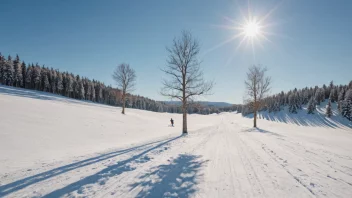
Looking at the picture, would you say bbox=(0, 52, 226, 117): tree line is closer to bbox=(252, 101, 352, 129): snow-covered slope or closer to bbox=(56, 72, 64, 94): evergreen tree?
bbox=(56, 72, 64, 94): evergreen tree

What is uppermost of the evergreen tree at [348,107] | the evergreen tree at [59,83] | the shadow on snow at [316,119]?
the evergreen tree at [59,83]

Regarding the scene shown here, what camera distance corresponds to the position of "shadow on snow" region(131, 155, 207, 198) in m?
4.29

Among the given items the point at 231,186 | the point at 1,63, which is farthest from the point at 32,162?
the point at 1,63

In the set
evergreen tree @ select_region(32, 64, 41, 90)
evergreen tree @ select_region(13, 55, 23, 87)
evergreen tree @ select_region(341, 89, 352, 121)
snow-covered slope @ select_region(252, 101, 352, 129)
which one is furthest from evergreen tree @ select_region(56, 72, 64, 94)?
evergreen tree @ select_region(341, 89, 352, 121)

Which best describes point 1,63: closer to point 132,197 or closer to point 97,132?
point 97,132

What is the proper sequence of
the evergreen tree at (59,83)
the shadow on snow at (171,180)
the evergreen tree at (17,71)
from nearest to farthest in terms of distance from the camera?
the shadow on snow at (171,180) < the evergreen tree at (17,71) < the evergreen tree at (59,83)

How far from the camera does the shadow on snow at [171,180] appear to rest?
4.29 m

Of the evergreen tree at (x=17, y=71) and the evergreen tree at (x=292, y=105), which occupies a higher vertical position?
the evergreen tree at (x=17, y=71)

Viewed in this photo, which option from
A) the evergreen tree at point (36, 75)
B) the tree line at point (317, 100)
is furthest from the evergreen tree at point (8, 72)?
the tree line at point (317, 100)

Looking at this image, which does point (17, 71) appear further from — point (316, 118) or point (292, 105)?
point (292, 105)

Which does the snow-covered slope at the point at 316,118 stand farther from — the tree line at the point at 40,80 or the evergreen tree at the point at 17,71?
the evergreen tree at the point at 17,71

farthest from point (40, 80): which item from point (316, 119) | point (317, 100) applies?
point (317, 100)

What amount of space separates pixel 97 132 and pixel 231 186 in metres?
14.0

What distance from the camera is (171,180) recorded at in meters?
5.04
